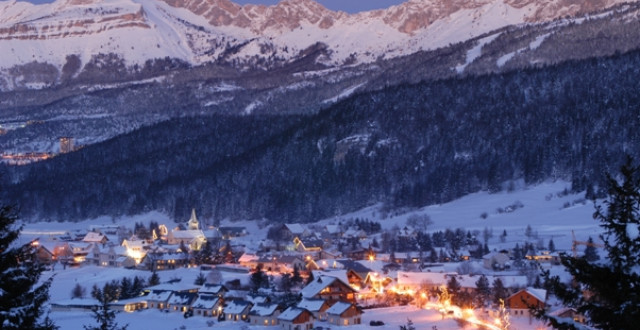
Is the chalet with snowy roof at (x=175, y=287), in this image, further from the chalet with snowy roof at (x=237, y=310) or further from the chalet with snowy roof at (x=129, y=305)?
the chalet with snowy roof at (x=237, y=310)

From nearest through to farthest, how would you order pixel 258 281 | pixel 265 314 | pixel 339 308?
1. pixel 339 308
2. pixel 265 314
3. pixel 258 281

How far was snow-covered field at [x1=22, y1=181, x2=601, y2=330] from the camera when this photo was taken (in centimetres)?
4997

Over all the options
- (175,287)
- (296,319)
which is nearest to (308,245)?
(175,287)

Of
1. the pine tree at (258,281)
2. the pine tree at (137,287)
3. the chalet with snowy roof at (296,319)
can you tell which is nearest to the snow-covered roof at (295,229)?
the pine tree at (258,281)

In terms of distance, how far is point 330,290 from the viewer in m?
55.8

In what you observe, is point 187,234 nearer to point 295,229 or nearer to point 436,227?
point 295,229

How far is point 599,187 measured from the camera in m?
104

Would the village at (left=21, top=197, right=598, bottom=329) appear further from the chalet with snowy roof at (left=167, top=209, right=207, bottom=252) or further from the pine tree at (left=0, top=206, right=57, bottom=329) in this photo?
the pine tree at (left=0, top=206, right=57, bottom=329)

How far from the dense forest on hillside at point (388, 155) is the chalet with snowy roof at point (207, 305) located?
207ft

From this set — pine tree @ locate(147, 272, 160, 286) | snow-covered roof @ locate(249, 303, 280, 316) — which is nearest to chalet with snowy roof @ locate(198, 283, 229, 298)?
pine tree @ locate(147, 272, 160, 286)

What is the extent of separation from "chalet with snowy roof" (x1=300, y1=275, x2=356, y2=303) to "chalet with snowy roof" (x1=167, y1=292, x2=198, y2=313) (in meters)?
6.40

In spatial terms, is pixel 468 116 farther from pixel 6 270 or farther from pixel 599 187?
pixel 6 270

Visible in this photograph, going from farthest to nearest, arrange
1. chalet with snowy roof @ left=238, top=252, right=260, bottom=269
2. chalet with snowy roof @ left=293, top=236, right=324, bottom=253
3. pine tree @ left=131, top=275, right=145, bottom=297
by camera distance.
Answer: chalet with snowy roof @ left=293, top=236, right=324, bottom=253, chalet with snowy roof @ left=238, top=252, right=260, bottom=269, pine tree @ left=131, top=275, right=145, bottom=297

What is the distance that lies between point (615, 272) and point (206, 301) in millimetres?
44127
